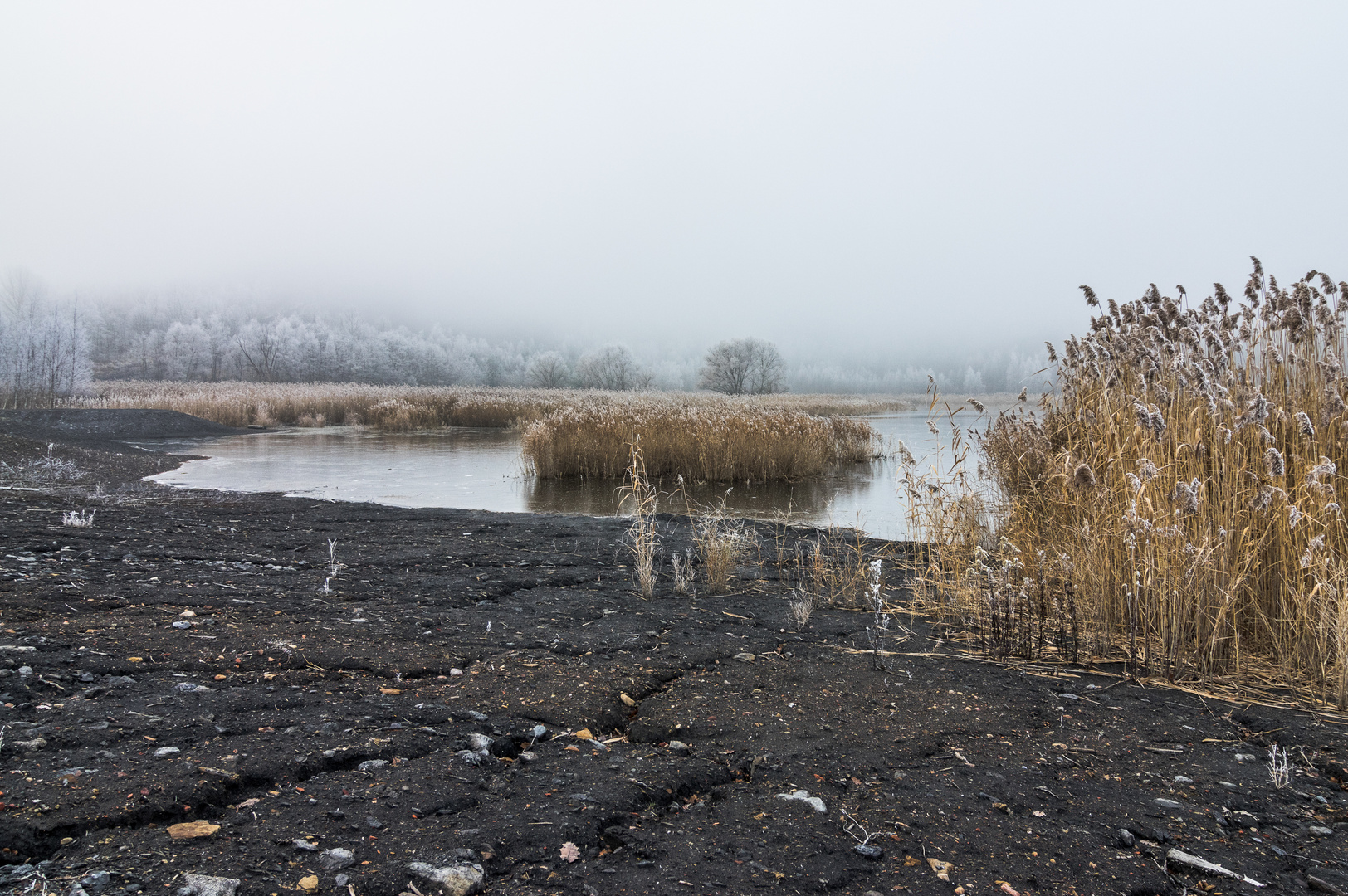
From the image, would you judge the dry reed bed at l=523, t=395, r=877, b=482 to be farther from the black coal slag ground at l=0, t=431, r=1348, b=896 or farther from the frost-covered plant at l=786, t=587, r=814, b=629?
the black coal slag ground at l=0, t=431, r=1348, b=896

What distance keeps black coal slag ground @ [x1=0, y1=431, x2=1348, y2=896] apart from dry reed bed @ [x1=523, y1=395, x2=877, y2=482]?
862 centimetres

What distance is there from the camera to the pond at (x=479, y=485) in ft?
32.8

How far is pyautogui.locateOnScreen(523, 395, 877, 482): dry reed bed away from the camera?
42.9 feet

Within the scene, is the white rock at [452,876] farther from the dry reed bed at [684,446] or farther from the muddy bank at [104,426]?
the muddy bank at [104,426]

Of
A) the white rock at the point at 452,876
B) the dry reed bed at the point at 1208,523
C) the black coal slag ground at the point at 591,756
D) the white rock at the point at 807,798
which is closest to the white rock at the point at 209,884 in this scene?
the black coal slag ground at the point at 591,756

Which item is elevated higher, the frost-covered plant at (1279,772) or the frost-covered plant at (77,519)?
the frost-covered plant at (77,519)

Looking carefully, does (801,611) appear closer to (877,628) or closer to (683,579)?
(877,628)

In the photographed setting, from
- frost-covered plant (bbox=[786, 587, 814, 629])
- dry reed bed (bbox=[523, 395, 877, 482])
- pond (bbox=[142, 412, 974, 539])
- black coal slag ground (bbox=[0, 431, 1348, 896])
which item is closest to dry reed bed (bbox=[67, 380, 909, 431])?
pond (bbox=[142, 412, 974, 539])

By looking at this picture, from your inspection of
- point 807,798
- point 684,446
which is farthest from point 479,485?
point 807,798

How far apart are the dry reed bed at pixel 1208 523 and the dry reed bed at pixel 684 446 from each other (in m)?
7.87

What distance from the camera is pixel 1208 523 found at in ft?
12.3

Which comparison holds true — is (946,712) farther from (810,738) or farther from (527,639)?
(527,639)

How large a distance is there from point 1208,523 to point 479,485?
1039 centimetres

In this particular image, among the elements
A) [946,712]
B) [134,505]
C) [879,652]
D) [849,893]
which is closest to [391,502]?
[134,505]
